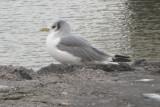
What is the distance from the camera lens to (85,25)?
19828 millimetres

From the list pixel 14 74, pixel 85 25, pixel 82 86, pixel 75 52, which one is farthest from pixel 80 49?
pixel 85 25

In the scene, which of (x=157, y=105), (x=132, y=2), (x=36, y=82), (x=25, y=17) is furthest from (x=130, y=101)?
(x=132, y=2)

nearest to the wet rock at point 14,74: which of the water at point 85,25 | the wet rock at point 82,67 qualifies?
the wet rock at point 82,67

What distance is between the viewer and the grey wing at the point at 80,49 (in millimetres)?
10062

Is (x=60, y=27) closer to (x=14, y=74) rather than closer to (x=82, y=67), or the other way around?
(x=82, y=67)

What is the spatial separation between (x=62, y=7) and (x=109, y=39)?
5986 millimetres

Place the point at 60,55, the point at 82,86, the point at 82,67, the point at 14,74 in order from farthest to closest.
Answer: the point at 60,55 < the point at 82,67 < the point at 14,74 < the point at 82,86

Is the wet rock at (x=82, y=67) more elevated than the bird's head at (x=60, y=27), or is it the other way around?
the bird's head at (x=60, y=27)

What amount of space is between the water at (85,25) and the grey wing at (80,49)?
394 cm

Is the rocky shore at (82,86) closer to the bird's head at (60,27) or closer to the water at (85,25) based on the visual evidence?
the bird's head at (60,27)

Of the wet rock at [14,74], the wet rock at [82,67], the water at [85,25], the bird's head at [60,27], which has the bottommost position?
the water at [85,25]

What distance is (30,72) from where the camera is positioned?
977 centimetres

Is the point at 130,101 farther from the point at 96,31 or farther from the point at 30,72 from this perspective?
the point at 96,31

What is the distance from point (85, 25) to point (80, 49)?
9758 millimetres
